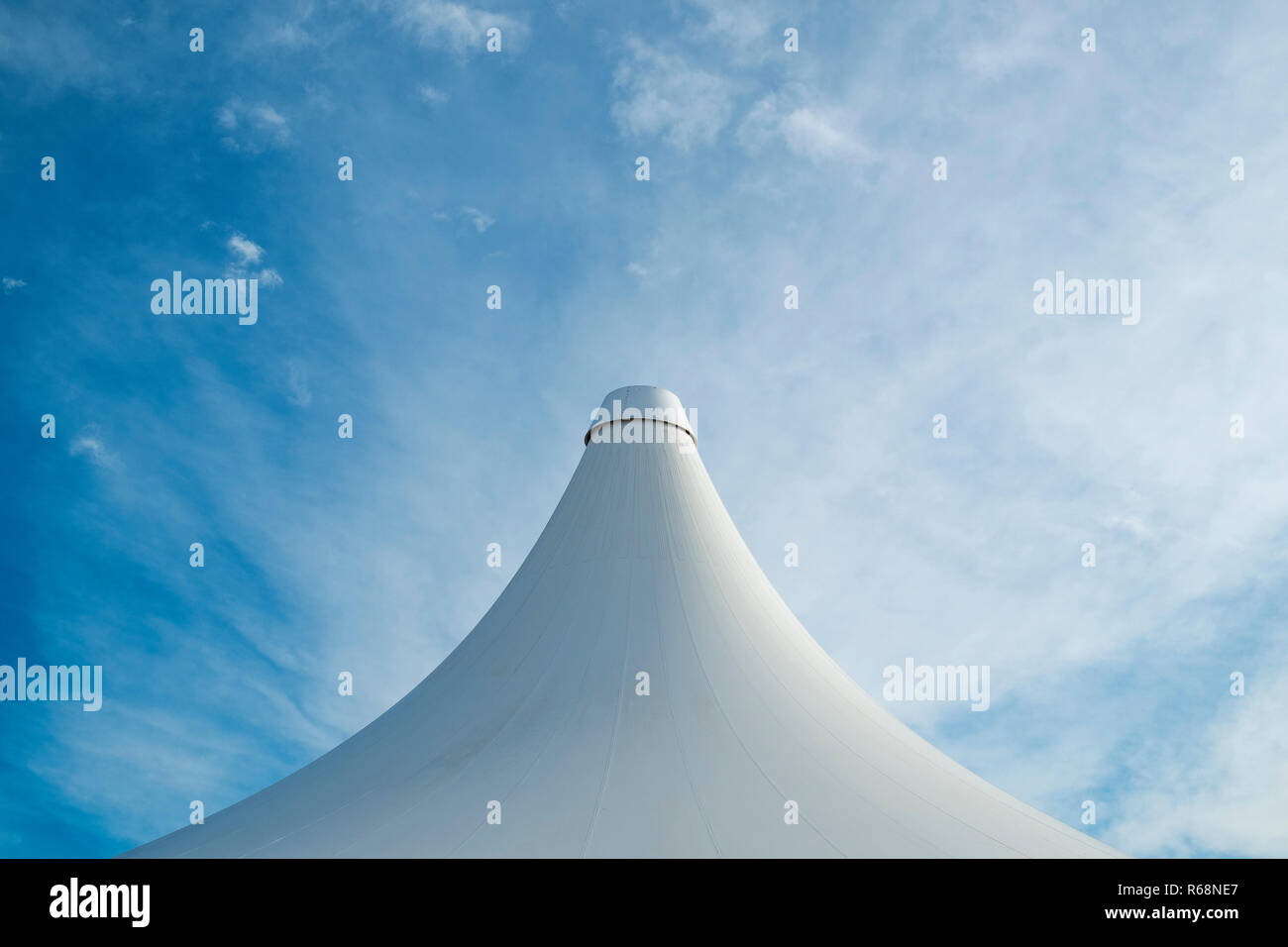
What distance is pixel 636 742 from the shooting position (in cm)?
526

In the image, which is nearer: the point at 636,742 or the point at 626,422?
the point at 636,742

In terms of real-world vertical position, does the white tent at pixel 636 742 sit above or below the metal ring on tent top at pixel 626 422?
below

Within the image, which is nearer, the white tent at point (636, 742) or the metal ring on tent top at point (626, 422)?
the white tent at point (636, 742)

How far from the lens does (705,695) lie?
18.8 feet

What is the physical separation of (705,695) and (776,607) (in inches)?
64.2

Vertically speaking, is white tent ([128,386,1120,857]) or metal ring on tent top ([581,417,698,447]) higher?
metal ring on tent top ([581,417,698,447])

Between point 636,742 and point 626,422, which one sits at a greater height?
point 626,422

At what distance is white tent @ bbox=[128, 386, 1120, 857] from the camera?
457 cm

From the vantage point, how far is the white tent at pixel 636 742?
15.0 feet

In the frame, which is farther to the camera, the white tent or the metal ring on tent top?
the metal ring on tent top
